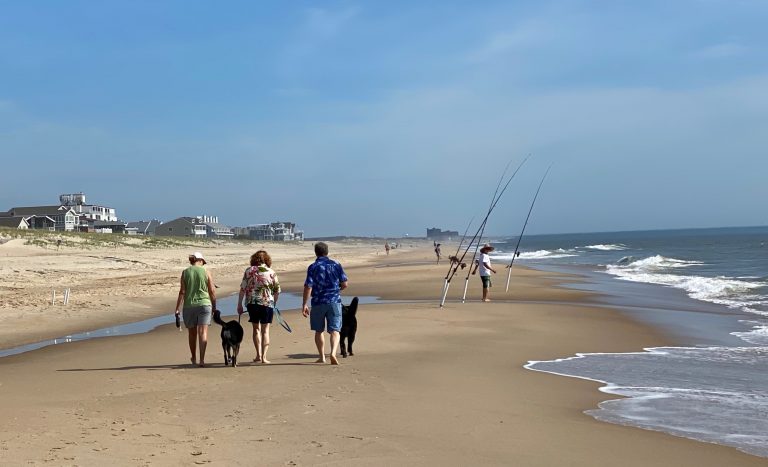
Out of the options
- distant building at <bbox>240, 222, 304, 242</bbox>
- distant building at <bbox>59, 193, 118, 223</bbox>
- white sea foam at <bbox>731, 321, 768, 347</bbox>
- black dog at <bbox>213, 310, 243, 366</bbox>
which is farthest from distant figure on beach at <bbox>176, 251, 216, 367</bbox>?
distant building at <bbox>240, 222, 304, 242</bbox>

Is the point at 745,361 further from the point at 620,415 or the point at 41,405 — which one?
the point at 41,405

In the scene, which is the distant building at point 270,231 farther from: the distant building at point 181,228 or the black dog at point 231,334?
the black dog at point 231,334

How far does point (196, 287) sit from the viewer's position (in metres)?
8.27

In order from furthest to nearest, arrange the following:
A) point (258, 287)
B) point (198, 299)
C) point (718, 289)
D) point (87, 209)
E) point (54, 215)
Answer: point (87, 209), point (54, 215), point (718, 289), point (258, 287), point (198, 299)

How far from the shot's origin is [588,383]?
7547 mm

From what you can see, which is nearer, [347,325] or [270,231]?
[347,325]

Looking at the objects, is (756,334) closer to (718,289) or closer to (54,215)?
(718,289)

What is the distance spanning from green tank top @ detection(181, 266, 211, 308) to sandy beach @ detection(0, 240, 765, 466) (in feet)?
2.57

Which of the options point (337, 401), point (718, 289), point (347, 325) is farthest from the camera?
point (718, 289)

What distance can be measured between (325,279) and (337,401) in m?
2.28

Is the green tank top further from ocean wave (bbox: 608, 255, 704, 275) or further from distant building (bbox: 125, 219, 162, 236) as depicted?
distant building (bbox: 125, 219, 162, 236)

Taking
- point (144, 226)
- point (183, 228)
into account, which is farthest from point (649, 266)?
point (144, 226)

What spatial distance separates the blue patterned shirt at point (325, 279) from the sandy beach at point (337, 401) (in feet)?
2.71

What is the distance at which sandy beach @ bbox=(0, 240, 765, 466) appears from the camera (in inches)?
185
